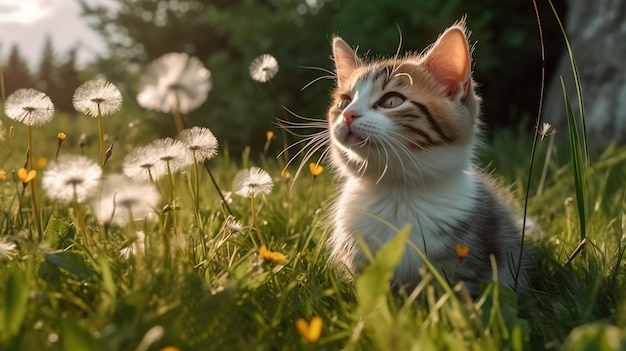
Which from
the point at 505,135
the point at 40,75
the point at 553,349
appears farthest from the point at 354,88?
the point at 40,75

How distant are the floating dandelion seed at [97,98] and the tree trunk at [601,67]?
423cm

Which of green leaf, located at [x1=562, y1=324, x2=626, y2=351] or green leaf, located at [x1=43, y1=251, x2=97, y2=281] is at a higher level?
green leaf, located at [x1=562, y1=324, x2=626, y2=351]

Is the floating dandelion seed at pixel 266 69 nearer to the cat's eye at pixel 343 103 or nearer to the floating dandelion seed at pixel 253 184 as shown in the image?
the cat's eye at pixel 343 103

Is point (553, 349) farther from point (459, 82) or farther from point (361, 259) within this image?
point (459, 82)

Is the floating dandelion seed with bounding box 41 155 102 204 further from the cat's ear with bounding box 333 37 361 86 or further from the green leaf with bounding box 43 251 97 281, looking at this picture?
the cat's ear with bounding box 333 37 361 86

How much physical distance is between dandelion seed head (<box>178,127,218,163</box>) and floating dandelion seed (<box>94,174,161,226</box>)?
0.20 metres

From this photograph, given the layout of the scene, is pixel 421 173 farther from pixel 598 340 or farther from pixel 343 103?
pixel 598 340

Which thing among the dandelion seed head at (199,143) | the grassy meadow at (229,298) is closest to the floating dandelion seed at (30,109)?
the grassy meadow at (229,298)

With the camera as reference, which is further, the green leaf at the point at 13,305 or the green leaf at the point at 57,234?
the green leaf at the point at 57,234

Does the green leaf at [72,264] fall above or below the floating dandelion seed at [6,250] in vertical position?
above

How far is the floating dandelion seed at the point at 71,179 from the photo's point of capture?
1372 millimetres

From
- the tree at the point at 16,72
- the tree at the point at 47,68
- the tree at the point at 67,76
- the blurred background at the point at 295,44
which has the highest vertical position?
the blurred background at the point at 295,44

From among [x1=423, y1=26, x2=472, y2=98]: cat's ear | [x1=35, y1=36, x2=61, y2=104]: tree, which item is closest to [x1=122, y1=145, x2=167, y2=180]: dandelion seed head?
[x1=423, y1=26, x2=472, y2=98]: cat's ear

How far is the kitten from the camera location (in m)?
1.83
